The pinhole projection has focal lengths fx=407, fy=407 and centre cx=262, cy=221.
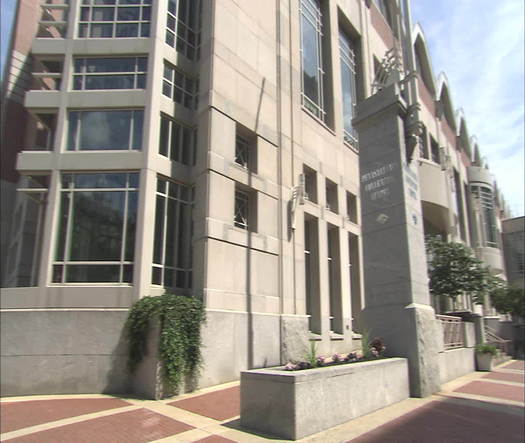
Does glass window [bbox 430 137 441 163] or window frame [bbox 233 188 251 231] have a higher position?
glass window [bbox 430 137 441 163]

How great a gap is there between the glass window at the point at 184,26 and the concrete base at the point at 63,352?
420 inches

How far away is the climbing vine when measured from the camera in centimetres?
→ 1109

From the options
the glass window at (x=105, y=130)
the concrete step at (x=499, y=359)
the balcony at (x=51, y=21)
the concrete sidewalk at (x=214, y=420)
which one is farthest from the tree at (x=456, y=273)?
the balcony at (x=51, y=21)

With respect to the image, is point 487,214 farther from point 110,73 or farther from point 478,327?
point 110,73

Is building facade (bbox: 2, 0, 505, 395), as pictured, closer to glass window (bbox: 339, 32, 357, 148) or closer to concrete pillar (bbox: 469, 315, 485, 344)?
glass window (bbox: 339, 32, 357, 148)

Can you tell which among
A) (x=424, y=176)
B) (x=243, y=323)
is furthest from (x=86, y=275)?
(x=424, y=176)

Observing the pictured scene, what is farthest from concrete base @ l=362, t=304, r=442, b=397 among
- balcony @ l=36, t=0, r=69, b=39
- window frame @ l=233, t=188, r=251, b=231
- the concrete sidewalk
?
balcony @ l=36, t=0, r=69, b=39

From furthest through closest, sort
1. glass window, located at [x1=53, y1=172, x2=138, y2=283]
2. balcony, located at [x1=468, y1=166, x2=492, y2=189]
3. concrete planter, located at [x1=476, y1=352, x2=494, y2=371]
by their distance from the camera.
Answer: balcony, located at [x1=468, y1=166, x2=492, y2=189] < concrete planter, located at [x1=476, y1=352, x2=494, y2=371] < glass window, located at [x1=53, y1=172, x2=138, y2=283]

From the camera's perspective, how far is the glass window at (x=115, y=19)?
50.4 feet

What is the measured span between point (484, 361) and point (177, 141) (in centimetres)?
1425

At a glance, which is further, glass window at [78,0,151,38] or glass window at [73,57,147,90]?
glass window at [78,0,151,38]

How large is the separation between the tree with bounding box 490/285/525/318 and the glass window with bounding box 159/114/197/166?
82.8 ft

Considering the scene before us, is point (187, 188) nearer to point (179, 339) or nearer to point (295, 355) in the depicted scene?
point (179, 339)

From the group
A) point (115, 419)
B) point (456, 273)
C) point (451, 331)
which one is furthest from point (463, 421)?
point (456, 273)
